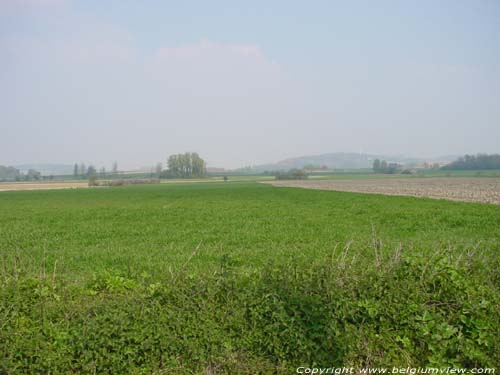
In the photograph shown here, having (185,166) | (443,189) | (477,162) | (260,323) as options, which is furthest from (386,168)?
(260,323)

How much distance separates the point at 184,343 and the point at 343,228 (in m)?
14.4

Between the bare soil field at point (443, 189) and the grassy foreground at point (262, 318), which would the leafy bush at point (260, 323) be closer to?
the grassy foreground at point (262, 318)

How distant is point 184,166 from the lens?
16788cm

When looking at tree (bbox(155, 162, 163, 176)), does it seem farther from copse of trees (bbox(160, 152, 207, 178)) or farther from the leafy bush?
the leafy bush

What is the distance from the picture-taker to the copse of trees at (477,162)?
152 metres

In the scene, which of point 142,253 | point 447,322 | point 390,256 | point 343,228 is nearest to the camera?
point 447,322

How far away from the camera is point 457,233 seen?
16.5m

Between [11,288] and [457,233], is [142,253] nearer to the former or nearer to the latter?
[11,288]

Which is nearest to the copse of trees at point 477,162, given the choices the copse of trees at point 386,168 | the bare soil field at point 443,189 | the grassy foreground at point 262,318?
the copse of trees at point 386,168

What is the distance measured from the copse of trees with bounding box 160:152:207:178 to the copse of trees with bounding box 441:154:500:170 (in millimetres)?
94580

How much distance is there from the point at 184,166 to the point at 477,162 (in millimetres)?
107910

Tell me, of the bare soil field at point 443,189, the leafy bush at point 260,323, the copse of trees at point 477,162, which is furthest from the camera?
the copse of trees at point 477,162

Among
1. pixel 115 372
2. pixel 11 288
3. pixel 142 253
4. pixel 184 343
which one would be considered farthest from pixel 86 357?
pixel 142 253

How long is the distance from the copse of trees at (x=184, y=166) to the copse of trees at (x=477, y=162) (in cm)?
9458
